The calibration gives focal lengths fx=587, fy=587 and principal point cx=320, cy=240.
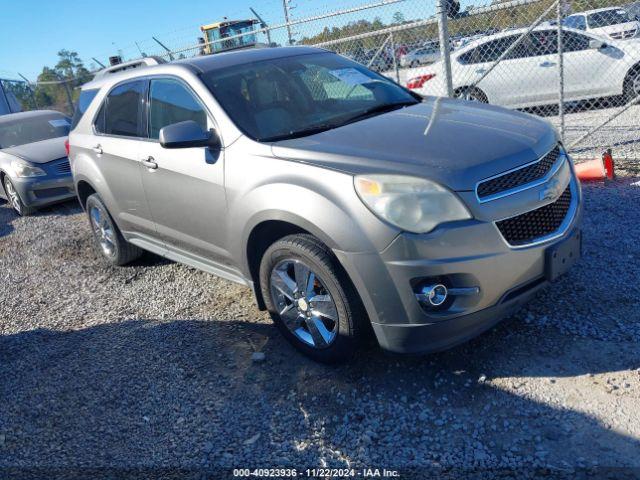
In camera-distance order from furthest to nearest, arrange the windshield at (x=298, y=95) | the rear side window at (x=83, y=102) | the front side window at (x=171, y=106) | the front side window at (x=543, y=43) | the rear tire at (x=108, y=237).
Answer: the front side window at (x=543, y=43) → the rear side window at (x=83, y=102) → the rear tire at (x=108, y=237) → the front side window at (x=171, y=106) → the windshield at (x=298, y=95)

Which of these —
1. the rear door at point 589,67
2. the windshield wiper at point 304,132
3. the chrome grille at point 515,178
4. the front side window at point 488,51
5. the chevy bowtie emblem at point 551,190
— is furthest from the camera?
the rear door at point 589,67

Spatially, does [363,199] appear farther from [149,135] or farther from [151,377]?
[149,135]

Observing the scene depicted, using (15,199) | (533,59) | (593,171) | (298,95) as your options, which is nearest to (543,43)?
(533,59)

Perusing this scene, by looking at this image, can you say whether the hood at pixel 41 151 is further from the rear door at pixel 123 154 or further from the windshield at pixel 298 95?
the windshield at pixel 298 95

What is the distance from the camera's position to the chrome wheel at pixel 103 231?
5.64 m

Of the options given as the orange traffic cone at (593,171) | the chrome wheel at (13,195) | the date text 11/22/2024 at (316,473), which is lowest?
the date text 11/22/2024 at (316,473)

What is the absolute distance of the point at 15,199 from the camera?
9.13 meters

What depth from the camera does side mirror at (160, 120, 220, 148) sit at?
3.61 metres

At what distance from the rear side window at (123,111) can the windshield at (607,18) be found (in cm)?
718

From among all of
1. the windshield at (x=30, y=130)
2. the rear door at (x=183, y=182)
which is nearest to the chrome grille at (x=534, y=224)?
the rear door at (x=183, y=182)

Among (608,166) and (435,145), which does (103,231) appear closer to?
(435,145)

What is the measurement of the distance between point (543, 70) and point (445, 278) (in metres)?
7.41

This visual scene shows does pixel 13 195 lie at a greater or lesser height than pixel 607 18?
lesser

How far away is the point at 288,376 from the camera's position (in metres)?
3.44
